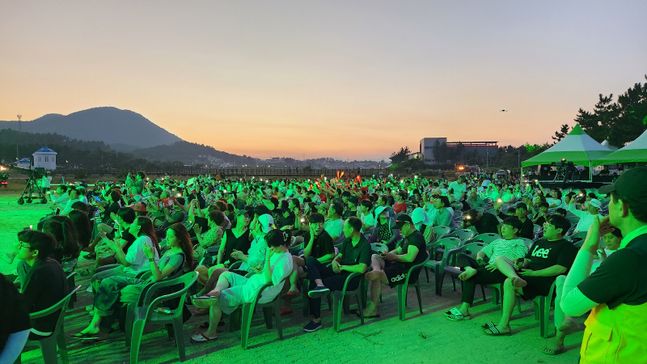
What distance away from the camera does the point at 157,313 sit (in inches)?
159

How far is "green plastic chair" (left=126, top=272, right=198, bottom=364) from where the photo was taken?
3.80m

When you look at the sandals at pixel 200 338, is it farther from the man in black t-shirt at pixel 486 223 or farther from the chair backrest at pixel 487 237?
the man in black t-shirt at pixel 486 223

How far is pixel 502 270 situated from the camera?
471 cm

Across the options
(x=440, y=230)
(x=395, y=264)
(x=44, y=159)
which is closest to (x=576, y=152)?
(x=440, y=230)

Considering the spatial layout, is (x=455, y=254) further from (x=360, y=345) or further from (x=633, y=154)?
(x=633, y=154)

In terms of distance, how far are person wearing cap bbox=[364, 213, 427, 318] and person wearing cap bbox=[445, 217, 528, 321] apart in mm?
605

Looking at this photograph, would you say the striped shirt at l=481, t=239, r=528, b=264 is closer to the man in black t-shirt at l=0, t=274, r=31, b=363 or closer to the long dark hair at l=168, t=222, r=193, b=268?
the long dark hair at l=168, t=222, r=193, b=268

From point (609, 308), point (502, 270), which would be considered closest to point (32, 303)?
point (609, 308)

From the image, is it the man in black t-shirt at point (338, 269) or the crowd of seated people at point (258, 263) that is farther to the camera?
the man in black t-shirt at point (338, 269)

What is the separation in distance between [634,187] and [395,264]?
3.98m

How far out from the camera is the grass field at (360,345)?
4.09m

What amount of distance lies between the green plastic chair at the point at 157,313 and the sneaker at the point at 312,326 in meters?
1.40

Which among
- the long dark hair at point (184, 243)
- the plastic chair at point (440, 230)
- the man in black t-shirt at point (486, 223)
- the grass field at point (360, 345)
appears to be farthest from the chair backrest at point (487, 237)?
the long dark hair at point (184, 243)

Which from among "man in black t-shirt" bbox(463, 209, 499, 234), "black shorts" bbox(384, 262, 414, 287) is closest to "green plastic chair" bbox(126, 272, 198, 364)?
"black shorts" bbox(384, 262, 414, 287)
